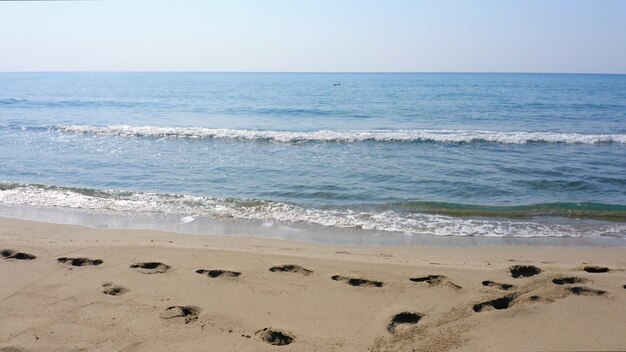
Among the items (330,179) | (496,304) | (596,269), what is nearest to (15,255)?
(496,304)

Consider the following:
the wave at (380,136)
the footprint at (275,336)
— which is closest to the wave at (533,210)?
the footprint at (275,336)

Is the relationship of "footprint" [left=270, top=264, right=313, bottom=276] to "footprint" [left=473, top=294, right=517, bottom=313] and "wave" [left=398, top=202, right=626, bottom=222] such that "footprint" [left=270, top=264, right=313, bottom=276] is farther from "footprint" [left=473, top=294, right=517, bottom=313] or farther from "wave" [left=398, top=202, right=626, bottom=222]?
"wave" [left=398, top=202, right=626, bottom=222]

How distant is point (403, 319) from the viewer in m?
4.84

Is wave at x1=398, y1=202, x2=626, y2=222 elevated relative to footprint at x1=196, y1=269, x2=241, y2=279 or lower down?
elevated

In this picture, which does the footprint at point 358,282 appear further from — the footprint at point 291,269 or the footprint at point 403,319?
the footprint at point 403,319

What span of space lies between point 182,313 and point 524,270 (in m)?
4.48

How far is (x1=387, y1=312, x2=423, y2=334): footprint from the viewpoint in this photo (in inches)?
186

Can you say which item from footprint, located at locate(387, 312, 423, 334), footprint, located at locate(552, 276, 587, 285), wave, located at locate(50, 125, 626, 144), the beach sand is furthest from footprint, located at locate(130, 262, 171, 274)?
wave, located at locate(50, 125, 626, 144)

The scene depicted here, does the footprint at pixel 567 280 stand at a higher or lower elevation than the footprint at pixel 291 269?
higher

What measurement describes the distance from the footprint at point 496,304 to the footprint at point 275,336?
2124mm

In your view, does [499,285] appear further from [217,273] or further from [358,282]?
[217,273]

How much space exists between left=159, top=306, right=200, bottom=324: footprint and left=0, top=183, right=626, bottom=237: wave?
3.85 m

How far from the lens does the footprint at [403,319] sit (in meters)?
4.72

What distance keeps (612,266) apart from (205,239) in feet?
20.3
